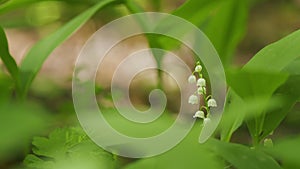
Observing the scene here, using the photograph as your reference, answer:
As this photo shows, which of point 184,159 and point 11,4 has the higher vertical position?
point 11,4

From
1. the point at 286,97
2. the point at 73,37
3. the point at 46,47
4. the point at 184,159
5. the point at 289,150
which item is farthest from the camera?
the point at 73,37

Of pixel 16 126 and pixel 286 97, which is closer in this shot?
pixel 16 126

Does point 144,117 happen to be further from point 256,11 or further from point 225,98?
point 256,11

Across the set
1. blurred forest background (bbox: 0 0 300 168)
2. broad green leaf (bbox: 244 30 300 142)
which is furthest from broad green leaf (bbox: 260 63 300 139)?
blurred forest background (bbox: 0 0 300 168)

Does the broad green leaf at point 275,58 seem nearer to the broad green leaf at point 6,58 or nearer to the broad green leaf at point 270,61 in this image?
the broad green leaf at point 270,61

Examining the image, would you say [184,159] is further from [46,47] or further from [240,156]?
[46,47]

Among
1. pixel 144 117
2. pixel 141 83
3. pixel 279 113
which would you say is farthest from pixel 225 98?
pixel 141 83

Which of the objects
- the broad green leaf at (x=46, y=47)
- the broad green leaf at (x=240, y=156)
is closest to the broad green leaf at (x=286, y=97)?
the broad green leaf at (x=240, y=156)

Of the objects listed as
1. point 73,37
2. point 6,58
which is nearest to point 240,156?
point 6,58
